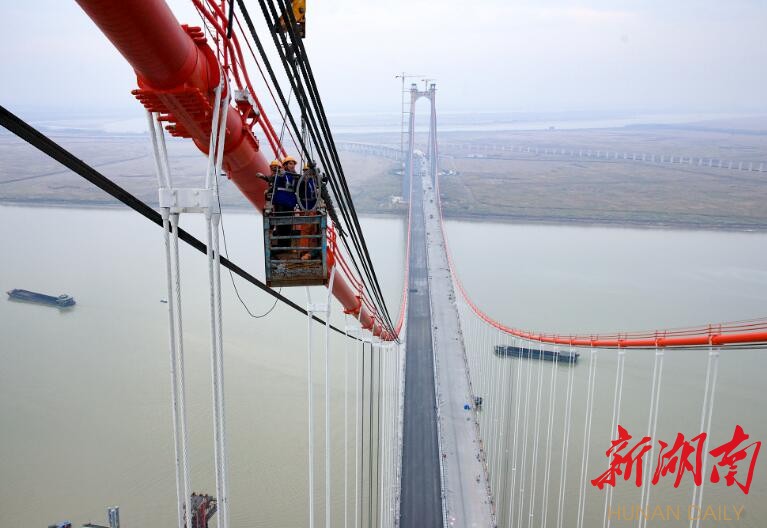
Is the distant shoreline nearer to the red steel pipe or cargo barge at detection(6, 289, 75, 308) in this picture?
cargo barge at detection(6, 289, 75, 308)

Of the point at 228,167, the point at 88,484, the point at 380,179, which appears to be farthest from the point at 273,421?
the point at 380,179

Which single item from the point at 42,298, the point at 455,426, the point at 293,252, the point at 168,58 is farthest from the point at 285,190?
the point at 42,298

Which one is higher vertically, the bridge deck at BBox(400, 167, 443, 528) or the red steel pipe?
the red steel pipe

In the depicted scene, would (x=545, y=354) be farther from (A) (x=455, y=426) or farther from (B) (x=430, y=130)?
(B) (x=430, y=130)

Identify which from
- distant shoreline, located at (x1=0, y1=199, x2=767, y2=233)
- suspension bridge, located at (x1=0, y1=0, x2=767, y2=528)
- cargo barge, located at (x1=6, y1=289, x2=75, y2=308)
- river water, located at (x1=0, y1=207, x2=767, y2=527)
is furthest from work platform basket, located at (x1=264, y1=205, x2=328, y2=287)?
distant shoreline, located at (x1=0, y1=199, x2=767, y2=233)

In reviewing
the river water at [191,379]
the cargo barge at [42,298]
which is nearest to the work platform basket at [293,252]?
the river water at [191,379]

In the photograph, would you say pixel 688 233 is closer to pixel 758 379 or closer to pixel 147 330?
pixel 758 379

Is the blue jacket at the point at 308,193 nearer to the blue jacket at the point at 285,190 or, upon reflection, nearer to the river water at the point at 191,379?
the blue jacket at the point at 285,190
